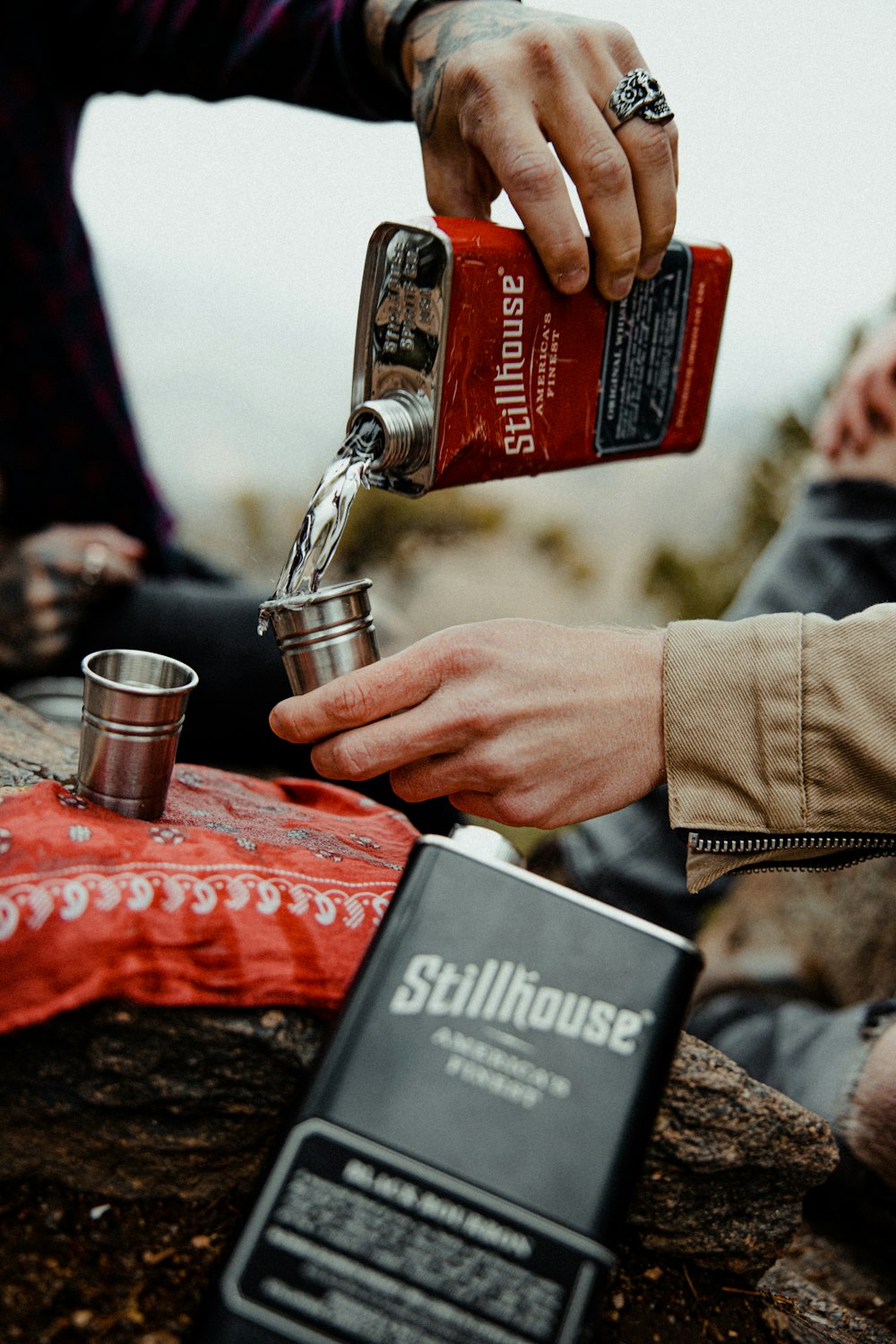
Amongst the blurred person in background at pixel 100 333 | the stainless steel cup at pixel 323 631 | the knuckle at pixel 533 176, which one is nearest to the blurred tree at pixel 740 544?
the blurred person in background at pixel 100 333

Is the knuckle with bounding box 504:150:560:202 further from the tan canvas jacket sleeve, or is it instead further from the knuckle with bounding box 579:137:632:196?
the tan canvas jacket sleeve

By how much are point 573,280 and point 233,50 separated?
853mm

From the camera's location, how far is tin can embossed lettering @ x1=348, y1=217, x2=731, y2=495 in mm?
929

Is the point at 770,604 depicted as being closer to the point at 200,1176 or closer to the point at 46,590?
the point at 46,590

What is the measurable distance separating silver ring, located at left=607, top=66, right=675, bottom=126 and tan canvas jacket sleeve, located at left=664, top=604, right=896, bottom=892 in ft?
1.85

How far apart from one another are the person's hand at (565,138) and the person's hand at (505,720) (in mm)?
411

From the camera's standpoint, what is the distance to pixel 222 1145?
2.30ft

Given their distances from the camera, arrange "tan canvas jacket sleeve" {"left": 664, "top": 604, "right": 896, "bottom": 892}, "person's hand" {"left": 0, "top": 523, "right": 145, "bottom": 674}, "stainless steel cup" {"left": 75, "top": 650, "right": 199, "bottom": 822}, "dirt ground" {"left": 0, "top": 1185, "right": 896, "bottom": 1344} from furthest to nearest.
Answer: "person's hand" {"left": 0, "top": 523, "right": 145, "bottom": 674} → "tan canvas jacket sleeve" {"left": 664, "top": 604, "right": 896, "bottom": 892} → "stainless steel cup" {"left": 75, "top": 650, "right": 199, "bottom": 822} → "dirt ground" {"left": 0, "top": 1185, "right": 896, "bottom": 1344}

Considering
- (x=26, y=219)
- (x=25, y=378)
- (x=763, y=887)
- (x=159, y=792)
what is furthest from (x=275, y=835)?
(x=763, y=887)

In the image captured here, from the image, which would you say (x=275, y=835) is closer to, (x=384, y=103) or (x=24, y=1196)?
(x=24, y=1196)

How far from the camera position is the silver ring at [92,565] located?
155 centimetres

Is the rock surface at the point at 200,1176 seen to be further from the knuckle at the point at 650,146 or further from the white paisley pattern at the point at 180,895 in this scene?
the knuckle at the point at 650,146

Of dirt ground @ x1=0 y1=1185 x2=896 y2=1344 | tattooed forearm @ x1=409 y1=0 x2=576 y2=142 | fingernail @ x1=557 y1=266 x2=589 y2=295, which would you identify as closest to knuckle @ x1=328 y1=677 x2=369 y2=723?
dirt ground @ x1=0 y1=1185 x2=896 y2=1344

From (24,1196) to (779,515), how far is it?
Answer: 3.01 m
